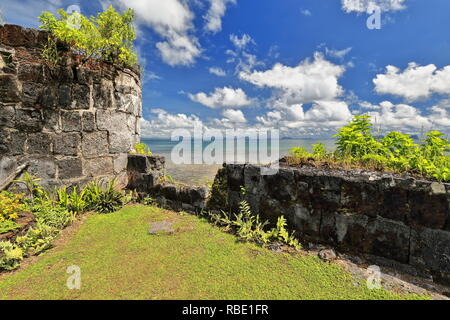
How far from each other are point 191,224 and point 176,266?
1.49 metres

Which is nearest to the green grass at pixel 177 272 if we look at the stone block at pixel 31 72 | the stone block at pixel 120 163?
the stone block at pixel 120 163

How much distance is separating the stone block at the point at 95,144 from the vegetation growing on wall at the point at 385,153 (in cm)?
511

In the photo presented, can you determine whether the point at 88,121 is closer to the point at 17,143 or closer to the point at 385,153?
the point at 17,143

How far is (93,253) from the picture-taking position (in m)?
3.46

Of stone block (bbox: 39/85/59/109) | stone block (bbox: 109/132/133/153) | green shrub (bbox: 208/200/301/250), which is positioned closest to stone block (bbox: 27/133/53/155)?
stone block (bbox: 39/85/59/109)

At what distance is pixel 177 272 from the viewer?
2.97m

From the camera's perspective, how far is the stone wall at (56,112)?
15.4 ft

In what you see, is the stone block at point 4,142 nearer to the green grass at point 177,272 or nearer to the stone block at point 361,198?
the green grass at point 177,272

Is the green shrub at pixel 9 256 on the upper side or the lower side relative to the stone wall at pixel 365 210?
lower

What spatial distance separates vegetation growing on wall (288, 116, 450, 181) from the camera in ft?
11.0

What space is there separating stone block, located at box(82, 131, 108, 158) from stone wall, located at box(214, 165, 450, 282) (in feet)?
14.2

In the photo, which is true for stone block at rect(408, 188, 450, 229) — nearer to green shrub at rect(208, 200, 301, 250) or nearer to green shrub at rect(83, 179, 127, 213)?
green shrub at rect(208, 200, 301, 250)

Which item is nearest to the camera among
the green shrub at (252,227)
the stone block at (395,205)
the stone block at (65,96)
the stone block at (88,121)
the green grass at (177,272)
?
the green grass at (177,272)
